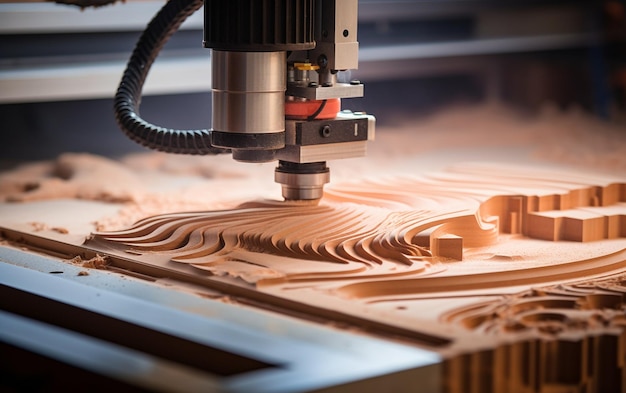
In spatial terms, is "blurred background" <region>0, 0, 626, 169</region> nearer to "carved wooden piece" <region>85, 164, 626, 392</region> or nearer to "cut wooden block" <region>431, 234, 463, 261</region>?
"carved wooden piece" <region>85, 164, 626, 392</region>

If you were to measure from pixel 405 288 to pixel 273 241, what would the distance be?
0.41 m

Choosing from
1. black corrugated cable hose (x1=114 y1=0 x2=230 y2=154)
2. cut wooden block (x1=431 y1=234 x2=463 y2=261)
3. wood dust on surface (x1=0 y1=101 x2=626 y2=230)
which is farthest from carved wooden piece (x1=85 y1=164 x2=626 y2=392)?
wood dust on surface (x1=0 y1=101 x2=626 y2=230)

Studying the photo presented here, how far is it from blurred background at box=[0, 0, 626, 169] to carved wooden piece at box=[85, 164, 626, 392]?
4.21 ft

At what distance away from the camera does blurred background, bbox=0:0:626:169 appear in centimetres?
422

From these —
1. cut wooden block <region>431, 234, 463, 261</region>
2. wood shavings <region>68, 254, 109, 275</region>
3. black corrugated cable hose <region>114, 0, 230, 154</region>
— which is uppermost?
black corrugated cable hose <region>114, 0, 230, 154</region>

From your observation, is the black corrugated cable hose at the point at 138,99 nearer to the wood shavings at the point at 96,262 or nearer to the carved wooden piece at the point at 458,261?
the carved wooden piece at the point at 458,261

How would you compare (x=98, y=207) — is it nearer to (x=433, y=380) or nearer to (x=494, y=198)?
(x=494, y=198)

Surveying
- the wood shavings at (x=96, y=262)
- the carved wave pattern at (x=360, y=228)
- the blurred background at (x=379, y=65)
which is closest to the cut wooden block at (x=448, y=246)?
the carved wave pattern at (x=360, y=228)

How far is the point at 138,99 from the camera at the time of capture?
328 cm

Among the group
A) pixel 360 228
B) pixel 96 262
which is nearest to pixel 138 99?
pixel 96 262

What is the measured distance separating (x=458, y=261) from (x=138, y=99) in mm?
1107

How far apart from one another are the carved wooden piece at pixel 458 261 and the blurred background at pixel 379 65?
4.21 feet

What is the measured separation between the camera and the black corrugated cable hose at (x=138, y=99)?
10.2 ft

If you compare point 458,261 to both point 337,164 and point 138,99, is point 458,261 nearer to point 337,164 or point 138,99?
point 138,99
